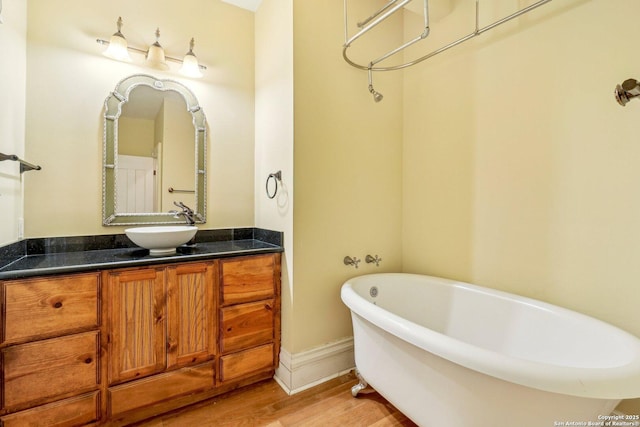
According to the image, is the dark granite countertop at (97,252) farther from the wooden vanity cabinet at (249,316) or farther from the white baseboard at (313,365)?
the white baseboard at (313,365)

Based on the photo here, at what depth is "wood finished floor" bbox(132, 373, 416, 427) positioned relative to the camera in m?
1.49

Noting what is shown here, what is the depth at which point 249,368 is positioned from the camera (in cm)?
175

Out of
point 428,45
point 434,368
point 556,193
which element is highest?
point 428,45

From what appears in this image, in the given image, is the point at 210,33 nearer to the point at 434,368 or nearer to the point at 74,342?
the point at 74,342

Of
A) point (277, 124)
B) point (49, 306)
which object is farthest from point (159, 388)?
point (277, 124)

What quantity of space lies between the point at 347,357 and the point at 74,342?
152cm

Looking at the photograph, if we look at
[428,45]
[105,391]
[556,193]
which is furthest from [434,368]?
[428,45]

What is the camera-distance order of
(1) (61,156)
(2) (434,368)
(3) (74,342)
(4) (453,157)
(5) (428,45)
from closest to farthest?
1. (2) (434,368)
2. (3) (74,342)
3. (1) (61,156)
4. (4) (453,157)
5. (5) (428,45)

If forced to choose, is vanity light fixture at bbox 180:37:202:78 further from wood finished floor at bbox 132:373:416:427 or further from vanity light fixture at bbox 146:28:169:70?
wood finished floor at bbox 132:373:416:427

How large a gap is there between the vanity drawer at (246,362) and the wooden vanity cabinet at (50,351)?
0.60 metres

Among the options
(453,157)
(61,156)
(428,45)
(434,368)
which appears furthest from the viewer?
(428,45)

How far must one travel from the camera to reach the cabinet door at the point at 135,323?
1.39 meters

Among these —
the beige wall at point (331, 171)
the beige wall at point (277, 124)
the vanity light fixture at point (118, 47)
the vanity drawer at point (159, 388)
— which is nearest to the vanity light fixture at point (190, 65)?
the vanity light fixture at point (118, 47)

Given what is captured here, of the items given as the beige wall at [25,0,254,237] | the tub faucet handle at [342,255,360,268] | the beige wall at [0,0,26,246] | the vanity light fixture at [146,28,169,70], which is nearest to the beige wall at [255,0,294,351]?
the beige wall at [25,0,254,237]
